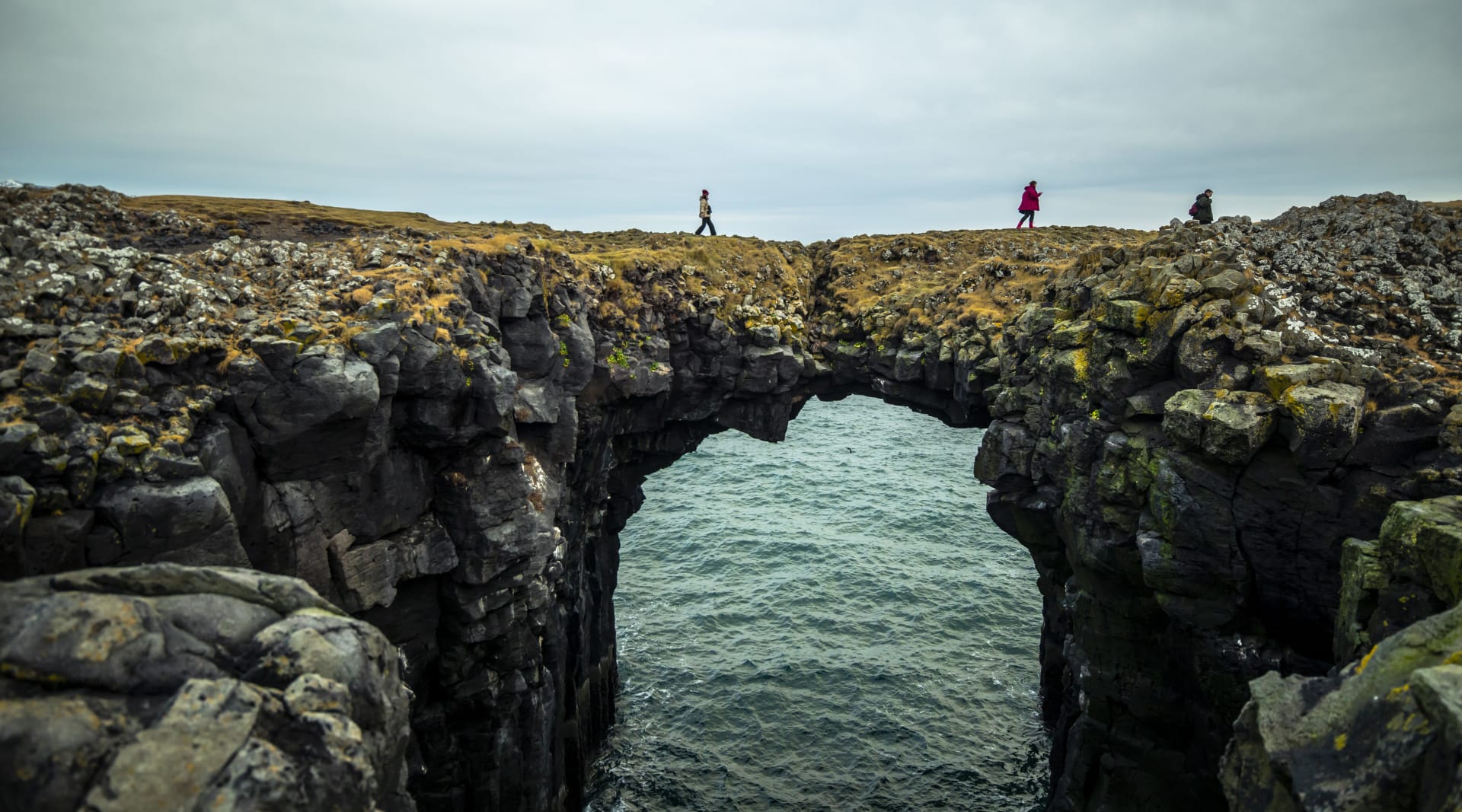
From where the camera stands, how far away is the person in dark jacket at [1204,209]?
33.7 m

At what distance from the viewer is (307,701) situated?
10773 millimetres

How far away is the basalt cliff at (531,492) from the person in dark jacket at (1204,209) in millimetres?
4677

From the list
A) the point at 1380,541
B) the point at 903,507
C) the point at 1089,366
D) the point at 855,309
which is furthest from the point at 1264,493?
the point at 903,507

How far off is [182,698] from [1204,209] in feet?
125

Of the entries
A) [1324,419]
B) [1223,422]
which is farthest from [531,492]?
[1324,419]

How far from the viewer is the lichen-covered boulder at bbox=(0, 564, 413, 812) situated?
915 cm

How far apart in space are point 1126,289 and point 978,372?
959 cm

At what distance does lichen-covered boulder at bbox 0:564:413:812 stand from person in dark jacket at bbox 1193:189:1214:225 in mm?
35734

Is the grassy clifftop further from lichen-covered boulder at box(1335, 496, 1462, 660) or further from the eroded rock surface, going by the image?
the eroded rock surface

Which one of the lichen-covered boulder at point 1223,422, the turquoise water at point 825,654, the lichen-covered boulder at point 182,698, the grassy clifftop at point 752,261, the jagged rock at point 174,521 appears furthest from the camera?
the turquoise water at point 825,654

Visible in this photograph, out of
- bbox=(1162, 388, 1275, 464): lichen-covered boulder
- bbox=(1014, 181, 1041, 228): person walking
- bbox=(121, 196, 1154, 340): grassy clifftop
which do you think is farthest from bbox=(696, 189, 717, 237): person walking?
bbox=(1162, 388, 1275, 464): lichen-covered boulder

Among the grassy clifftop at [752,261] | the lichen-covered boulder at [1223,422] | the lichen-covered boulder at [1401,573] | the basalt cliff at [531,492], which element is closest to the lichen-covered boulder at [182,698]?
the basalt cliff at [531,492]

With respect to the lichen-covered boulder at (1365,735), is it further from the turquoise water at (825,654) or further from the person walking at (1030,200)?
the person walking at (1030,200)

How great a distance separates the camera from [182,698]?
32.9ft
